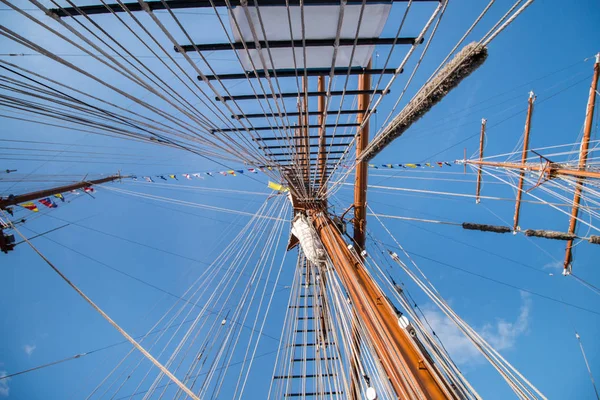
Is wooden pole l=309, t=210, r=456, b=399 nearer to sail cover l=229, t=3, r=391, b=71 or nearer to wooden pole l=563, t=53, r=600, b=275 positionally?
sail cover l=229, t=3, r=391, b=71

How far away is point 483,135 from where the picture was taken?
10.3m

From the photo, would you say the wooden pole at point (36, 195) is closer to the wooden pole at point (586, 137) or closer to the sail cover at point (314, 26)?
the sail cover at point (314, 26)

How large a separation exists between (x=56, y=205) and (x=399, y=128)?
8.33 m

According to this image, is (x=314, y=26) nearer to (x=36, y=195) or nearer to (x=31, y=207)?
(x=36, y=195)

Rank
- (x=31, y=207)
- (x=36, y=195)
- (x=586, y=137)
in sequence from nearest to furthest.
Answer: (x=36, y=195) → (x=31, y=207) → (x=586, y=137)

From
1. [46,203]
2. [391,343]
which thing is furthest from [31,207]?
[391,343]

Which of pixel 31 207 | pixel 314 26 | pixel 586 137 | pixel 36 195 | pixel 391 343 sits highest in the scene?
pixel 314 26

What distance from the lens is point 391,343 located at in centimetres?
225

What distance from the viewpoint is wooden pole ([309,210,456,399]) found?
6.28ft

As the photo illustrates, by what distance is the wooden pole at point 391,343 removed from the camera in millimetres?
1914

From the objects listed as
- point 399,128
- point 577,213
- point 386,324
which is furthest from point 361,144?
point 577,213

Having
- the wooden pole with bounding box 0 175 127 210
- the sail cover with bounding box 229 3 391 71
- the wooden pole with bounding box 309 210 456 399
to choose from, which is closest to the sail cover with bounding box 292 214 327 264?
the wooden pole with bounding box 309 210 456 399

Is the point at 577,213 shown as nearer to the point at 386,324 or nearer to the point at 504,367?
the point at 504,367

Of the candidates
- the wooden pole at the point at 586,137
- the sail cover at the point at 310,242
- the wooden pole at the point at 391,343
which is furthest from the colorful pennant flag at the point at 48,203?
the wooden pole at the point at 586,137
